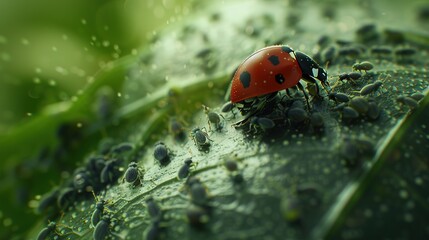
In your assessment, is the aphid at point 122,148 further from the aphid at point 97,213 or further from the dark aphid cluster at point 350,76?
the dark aphid cluster at point 350,76

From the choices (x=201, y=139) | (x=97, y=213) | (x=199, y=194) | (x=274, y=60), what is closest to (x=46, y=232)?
(x=97, y=213)

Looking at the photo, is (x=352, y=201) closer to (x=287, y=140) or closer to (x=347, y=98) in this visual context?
(x=287, y=140)

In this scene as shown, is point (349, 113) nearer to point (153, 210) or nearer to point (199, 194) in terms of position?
point (199, 194)

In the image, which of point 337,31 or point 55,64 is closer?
point 337,31

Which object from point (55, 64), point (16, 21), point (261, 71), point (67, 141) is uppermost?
point (16, 21)

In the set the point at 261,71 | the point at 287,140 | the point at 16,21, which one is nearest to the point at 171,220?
the point at 287,140

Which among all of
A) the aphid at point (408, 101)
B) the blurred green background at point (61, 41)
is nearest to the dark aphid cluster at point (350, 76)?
the aphid at point (408, 101)
